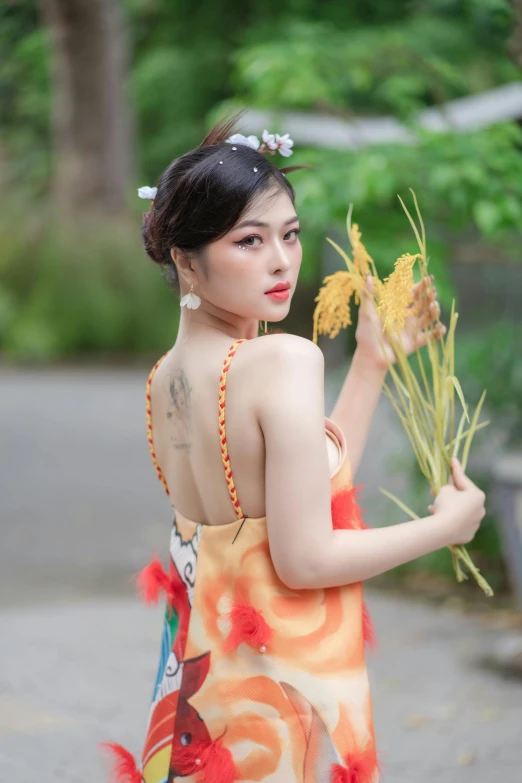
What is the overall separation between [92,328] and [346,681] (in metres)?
14.8

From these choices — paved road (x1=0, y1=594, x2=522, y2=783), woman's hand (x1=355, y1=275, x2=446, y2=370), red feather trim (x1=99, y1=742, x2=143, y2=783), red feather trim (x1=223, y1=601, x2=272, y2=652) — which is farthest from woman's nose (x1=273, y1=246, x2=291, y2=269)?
paved road (x1=0, y1=594, x2=522, y2=783)

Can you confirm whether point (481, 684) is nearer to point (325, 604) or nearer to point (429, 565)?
point (429, 565)

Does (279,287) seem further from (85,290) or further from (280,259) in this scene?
(85,290)

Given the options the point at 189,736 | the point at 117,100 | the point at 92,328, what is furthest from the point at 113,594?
the point at 117,100

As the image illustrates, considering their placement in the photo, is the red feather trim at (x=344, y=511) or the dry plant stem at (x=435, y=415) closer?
the red feather trim at (x=344, y=511)

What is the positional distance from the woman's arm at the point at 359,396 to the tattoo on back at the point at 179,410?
368mm

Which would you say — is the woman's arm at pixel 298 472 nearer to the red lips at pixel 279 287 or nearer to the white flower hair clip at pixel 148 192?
the red lips at pixel 279 287

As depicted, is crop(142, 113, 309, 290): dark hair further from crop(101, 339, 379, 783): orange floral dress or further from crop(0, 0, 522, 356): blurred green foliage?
crop(0, 0, 522, 356): blurred green foliage

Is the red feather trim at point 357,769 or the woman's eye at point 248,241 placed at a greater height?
the woman's eye at point 248,241

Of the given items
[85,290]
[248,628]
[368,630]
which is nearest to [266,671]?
[248,628]

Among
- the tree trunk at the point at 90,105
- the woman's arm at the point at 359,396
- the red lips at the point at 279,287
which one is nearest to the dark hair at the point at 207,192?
the red lips at the point at 279,287

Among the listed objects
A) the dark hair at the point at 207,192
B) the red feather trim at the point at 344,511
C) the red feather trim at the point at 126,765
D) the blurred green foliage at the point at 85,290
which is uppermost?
the dark hair at the point at 207,192

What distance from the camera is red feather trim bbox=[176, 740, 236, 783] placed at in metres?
1.78

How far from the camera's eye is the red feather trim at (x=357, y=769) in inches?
69.6
